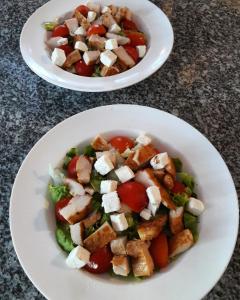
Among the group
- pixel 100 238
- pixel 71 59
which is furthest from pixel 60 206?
pixel 71 59

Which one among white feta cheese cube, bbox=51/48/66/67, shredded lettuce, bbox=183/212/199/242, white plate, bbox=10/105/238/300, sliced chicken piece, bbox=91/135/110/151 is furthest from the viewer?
white feta cheese cube, bbox=51/48/66/67

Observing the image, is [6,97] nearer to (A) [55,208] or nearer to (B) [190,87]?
(A) [55,208]

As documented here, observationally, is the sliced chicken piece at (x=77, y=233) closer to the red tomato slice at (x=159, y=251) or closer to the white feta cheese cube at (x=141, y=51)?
the red tomato slice at (x=159, y=251)

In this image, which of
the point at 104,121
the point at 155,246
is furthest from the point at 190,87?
the point at 155,246

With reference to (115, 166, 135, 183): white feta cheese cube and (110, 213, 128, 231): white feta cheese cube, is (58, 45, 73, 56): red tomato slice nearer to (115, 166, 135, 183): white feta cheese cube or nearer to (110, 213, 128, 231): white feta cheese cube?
(115, 166, 135, 183): white feta cheese cube

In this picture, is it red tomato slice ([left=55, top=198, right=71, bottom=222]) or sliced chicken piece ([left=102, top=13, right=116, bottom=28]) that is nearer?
red tomato slice ([left=55, top=198, right=71, bottom=222])

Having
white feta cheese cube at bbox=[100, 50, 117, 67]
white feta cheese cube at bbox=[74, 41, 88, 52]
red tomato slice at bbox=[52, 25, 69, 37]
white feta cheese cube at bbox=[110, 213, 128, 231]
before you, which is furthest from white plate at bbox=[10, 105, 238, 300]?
red tomato slice at bbox=[52, 25, 69, 37]
